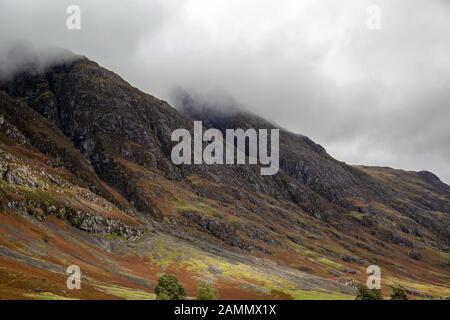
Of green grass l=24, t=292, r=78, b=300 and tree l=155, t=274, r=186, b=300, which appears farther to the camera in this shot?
tree l=155, t=274, r=186, b=300

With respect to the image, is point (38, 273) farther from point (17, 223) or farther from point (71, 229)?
point (71, 229)

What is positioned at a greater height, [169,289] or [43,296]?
[169,289]

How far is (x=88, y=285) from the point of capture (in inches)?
4402

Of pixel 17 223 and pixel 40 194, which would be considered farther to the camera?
pixel 40 194

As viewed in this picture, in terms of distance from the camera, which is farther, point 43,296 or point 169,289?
point 169,289

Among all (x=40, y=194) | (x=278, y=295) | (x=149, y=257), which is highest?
(x=40, y=194)

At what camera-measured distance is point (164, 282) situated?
105 metres

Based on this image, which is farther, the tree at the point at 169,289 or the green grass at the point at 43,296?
the tree at the point at 169,289

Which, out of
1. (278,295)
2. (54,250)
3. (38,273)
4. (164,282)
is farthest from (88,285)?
(278,295)

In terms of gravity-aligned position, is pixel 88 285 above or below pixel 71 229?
below
